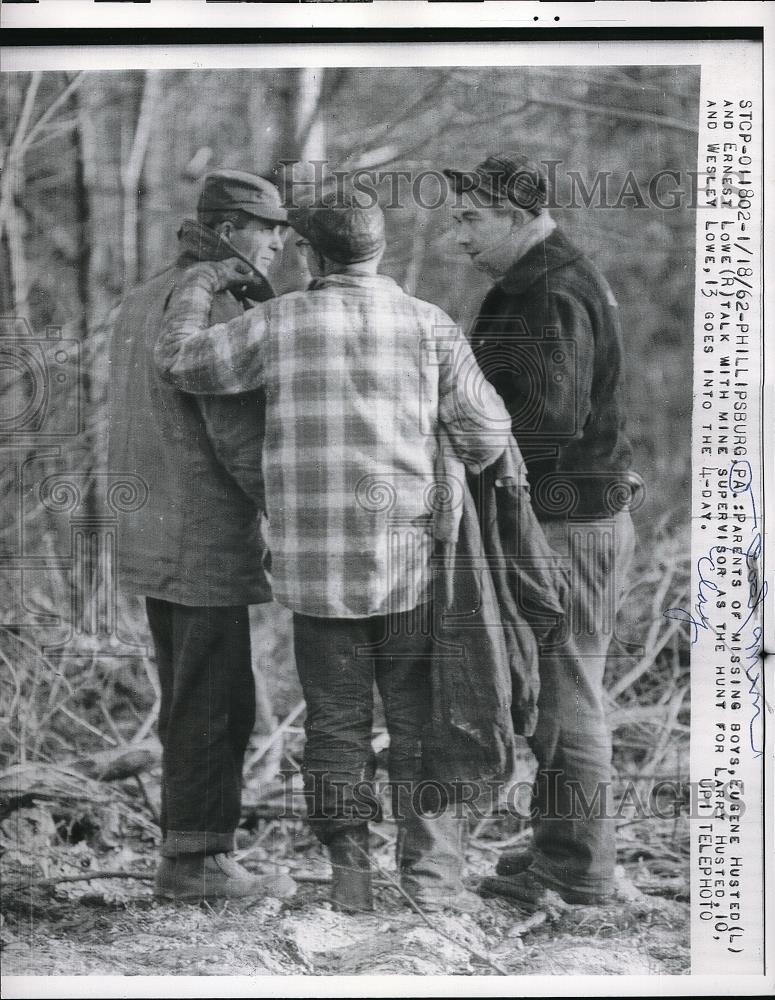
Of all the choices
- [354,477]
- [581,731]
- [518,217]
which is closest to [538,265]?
[518,217]

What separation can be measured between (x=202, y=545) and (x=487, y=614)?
1.00m

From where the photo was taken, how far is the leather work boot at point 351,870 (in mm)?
4207

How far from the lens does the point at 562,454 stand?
165 inches

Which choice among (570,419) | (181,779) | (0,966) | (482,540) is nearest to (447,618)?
(482,540)

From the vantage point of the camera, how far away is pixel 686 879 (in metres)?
4.24

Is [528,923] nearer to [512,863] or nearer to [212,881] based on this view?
[512,863]

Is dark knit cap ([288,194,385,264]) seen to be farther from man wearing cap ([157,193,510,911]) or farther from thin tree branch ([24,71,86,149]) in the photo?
thin tree branch ([24,71,86,149])

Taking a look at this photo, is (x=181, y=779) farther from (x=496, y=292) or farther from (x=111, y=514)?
(x=496, y=292)

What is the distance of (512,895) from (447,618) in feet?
3.18

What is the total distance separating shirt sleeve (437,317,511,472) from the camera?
4.19m

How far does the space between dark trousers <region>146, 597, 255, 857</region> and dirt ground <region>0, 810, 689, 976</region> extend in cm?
15

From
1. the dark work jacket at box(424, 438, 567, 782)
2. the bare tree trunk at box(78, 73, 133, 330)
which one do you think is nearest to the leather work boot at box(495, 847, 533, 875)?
the dark work jacket at box(424, 438, 567, 782)

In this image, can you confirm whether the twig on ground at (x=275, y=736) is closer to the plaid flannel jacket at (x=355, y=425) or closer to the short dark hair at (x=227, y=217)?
the plaid flannel jacket at (x=355, y=425)

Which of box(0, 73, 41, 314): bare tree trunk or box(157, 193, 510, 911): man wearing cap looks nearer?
box(157, 193, 510, 911): man wearing cap
